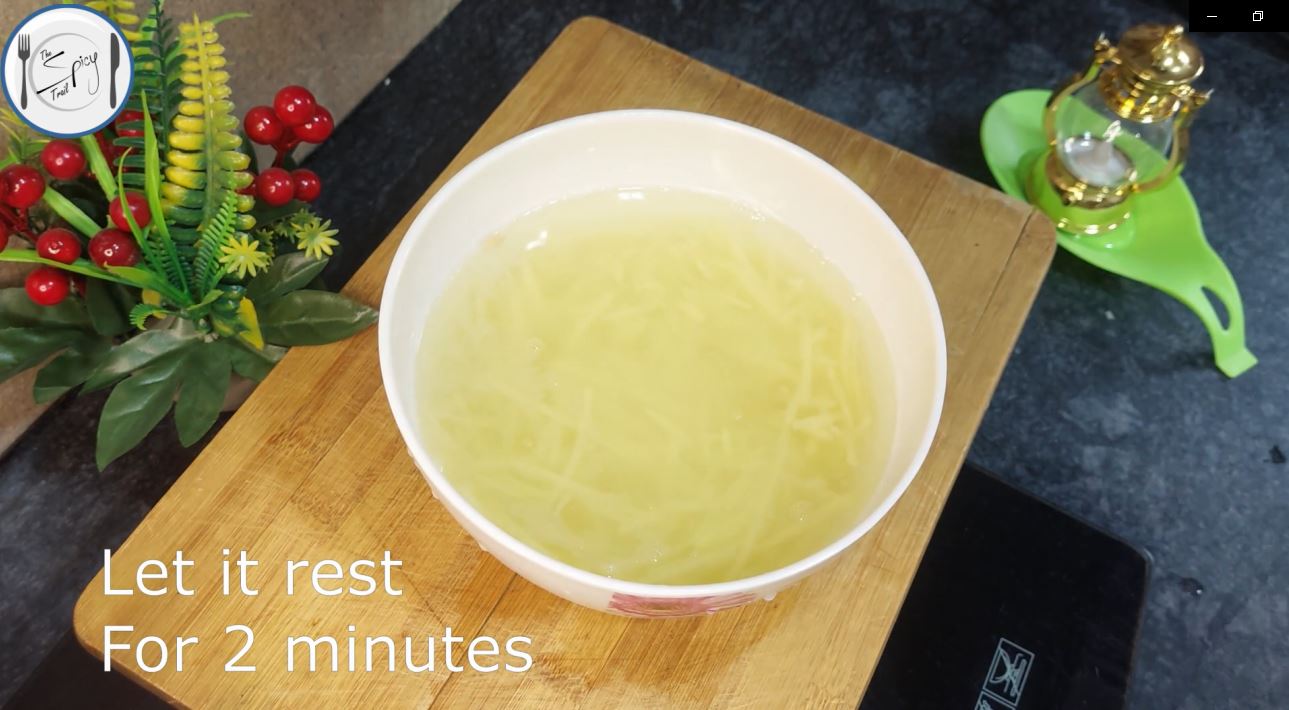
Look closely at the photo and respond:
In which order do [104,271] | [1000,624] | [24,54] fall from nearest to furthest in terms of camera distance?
[24,54]
[104,271]
[1000,624]

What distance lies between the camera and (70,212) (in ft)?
2.38

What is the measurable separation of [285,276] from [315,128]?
120 millimetres

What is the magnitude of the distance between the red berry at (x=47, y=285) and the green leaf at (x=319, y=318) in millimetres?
170

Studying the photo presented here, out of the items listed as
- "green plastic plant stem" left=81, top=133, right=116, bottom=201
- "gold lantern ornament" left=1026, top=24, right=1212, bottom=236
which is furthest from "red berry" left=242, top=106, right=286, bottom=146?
"gold lantern ornament" left=1026, top=24, right=1212, bottom=236

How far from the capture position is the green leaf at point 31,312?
0.84 metres

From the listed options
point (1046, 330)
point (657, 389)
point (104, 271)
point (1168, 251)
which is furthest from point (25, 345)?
point (1168, 251)

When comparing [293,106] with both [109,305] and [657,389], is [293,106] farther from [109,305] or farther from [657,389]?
[657,389]

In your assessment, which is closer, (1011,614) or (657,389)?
(657,389)

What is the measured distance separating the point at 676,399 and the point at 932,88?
1.00 metres

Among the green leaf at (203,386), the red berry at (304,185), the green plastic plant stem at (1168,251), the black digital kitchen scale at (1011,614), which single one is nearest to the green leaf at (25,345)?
the green leaf at (203,386)

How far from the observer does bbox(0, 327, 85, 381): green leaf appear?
32.1 inches

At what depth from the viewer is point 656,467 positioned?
24.1 inches

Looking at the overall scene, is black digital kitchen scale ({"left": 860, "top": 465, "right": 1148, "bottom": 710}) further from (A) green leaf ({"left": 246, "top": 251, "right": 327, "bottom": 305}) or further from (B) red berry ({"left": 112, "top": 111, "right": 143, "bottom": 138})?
(B) red berry ({"left": 112, "top": 111, "right": 143, "bottom": 138})

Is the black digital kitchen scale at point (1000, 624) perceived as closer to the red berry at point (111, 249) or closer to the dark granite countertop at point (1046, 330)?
the dark granite countertop at point (1046, 330)
